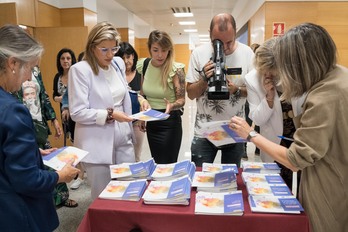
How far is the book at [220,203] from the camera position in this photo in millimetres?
1235

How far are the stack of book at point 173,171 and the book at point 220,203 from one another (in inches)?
7.2

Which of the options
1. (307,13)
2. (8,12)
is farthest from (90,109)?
(307,13)

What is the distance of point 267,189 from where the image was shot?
1421mm

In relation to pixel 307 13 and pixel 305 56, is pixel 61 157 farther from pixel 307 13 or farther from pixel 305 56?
pixel 307 13

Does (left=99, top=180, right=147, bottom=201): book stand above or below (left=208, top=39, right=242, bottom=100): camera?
below

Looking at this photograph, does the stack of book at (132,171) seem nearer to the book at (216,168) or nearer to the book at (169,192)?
the book at (169,192)

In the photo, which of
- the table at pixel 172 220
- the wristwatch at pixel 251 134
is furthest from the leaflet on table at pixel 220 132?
the table at pixel 172 220

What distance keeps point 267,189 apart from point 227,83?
738 mm

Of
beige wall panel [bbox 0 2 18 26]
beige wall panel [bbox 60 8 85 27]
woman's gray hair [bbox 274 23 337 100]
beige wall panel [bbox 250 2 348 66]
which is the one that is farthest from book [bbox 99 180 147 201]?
beige wall panel [bbox 60 8 85 27]

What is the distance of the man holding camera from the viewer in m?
1.96

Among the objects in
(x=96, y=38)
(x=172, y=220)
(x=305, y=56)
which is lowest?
(x=172, y=220)

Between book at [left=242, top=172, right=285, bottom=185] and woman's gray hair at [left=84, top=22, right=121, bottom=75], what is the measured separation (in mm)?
998

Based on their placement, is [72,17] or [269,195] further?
[72,17]

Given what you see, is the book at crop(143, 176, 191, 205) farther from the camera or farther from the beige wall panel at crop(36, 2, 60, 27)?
the beige wall panel at crop(36, 2, 60, 27)
